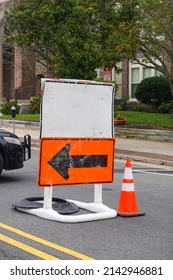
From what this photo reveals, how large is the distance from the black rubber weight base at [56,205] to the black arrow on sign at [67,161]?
0.58 metres

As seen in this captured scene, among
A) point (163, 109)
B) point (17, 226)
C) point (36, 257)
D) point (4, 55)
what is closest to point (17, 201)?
point (17, 226)

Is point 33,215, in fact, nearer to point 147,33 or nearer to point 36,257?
point 36,257

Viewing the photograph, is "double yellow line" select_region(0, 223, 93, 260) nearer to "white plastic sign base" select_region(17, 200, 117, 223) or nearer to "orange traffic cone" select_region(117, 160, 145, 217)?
"white plastic sign base" select_region(17, 200, 117, 223)

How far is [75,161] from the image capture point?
7832 mm

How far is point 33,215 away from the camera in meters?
7.81

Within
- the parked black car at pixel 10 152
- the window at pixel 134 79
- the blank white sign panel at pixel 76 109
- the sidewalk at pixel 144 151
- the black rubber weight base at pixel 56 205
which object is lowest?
the sidewalk at pixel 144 151

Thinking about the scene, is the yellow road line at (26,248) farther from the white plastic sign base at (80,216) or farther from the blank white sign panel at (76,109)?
the blank white sign panel at (76,109)

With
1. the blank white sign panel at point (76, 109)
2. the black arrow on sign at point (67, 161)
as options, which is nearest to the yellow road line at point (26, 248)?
the black arrow on sign at point (67, 161)

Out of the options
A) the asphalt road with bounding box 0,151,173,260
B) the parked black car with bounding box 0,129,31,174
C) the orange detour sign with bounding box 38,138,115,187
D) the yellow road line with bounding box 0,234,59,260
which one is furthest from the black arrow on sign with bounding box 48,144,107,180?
the parked black car with bounding box 0,129,31,174

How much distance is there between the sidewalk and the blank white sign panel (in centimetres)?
782

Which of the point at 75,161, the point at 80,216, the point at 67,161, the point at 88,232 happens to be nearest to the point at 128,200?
the point at 80,216

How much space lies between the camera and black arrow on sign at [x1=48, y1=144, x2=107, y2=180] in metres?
7.67

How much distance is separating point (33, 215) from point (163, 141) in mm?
14192

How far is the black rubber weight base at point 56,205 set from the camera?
315 inches
